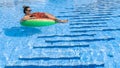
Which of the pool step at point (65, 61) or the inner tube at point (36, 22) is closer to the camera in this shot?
the pool step at point (65, 61)

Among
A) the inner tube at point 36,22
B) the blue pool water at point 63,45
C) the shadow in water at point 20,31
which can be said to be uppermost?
the inner tube at point 36,22

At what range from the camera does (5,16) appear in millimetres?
11641

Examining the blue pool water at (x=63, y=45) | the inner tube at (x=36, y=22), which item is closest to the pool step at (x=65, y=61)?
the blue pool water at (x=63, y=45)

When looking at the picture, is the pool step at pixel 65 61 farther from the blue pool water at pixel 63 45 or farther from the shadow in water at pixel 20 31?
the shadow in water at pixel 20 31

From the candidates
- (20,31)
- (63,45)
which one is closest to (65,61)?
(63,45)

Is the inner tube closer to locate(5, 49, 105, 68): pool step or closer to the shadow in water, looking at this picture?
the shadow in water

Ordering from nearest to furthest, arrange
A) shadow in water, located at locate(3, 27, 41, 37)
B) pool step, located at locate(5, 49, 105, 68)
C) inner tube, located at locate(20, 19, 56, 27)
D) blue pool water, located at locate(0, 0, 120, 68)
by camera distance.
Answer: pool step, located at locate(5, 49, 105, 68), blue pool water, located at locate(0, 0, 120, 68), inner tube, located at locate(20, 19, 56, 27), shadow in water, located at locate(3, 27, 41, 37)

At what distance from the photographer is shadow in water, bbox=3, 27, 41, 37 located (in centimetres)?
833

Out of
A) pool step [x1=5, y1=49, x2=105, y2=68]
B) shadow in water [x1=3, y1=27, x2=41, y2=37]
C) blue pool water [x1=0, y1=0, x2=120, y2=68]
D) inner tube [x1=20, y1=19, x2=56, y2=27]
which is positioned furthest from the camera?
shadow in water [x1=3, y1=27, x2=41, y2=37]

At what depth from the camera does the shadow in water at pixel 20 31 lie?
27.3ft

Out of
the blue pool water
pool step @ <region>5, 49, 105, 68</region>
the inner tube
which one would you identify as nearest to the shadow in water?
the blue pool water

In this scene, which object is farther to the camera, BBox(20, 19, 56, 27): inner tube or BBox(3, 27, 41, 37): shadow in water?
BBox(3, 27, 41, 37): shadow in water

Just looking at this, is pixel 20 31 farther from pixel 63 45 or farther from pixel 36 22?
pixel 63 45

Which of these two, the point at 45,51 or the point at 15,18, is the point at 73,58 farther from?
the point at 15,18
